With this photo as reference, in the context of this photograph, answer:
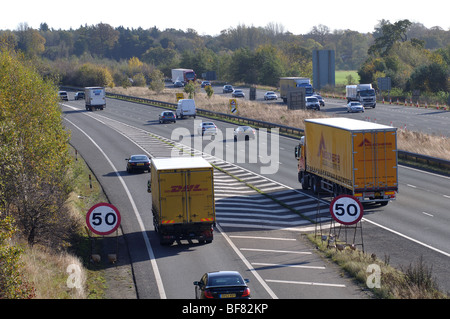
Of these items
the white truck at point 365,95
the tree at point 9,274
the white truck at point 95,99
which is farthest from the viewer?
the white truck at point 95,99

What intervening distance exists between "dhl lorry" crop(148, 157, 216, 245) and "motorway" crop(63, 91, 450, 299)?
0.94 meters

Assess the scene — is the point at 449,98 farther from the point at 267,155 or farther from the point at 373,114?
the point at 267,155

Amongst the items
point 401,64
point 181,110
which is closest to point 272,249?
point 181,110

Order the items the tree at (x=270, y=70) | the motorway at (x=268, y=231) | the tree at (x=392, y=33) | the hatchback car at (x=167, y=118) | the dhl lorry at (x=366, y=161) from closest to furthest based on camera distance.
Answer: the motorway at (x=268, y=231) → the dhl lorry at (x=366, y=161) → the hatchback car at (x=167, y=118) → the tree at (x=392, y=33) → the tree at (x=270, y=70)

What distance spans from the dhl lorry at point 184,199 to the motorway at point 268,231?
941 millimetres

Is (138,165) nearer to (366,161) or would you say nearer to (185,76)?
(366,161)

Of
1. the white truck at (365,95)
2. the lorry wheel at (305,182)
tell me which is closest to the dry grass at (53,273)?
the lorry wheel at (305,182)

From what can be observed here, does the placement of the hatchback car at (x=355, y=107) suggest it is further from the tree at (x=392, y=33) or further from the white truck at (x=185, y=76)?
the white truck at (x=185, y=76)

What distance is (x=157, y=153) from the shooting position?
51.3 metres

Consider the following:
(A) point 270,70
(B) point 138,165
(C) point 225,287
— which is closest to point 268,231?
(C) point 225,287

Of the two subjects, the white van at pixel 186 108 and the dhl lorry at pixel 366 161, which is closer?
the dhl lorry at pixel 366 161

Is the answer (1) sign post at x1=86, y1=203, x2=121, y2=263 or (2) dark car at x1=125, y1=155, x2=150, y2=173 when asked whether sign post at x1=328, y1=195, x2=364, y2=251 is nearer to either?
(1) sign post at x1=86, y1=203, x2=121, y2=263

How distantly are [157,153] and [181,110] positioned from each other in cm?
2703

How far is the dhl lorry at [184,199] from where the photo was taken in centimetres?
2358
